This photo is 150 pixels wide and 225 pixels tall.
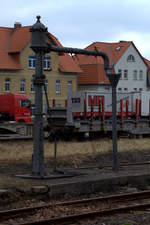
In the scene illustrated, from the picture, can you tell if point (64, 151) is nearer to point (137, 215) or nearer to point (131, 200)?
point (131, 200)

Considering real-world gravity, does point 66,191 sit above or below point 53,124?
below

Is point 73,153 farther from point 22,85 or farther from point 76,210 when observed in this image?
point 22,85

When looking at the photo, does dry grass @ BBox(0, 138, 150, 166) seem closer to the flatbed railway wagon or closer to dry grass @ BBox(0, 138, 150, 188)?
dry grass @ BBox(0, 138, 150, 188)

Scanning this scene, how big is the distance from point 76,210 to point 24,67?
4734 cm

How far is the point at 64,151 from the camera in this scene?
23.3 m

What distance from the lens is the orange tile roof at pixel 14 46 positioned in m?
55.4

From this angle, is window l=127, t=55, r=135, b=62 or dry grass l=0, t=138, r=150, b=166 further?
window l=127, t=55, r=135, b=62

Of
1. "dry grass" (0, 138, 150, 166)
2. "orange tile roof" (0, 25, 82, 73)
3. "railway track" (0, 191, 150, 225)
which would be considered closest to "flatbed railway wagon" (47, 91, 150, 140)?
"dry grass" (0, 138, 150, 166)

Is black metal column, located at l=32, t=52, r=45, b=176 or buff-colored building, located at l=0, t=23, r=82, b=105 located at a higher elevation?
buff-colored building, located at l=0, t=23, r=82, b=105

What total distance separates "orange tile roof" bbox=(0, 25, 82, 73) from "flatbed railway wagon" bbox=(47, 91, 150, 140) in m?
19.3

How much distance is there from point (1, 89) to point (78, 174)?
4182 centimetres

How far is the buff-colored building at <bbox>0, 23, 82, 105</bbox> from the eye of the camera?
5522 centimetres

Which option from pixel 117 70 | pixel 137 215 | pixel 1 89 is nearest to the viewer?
pixel 137 215

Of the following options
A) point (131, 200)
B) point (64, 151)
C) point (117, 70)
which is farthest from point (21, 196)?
point (117, 70)
